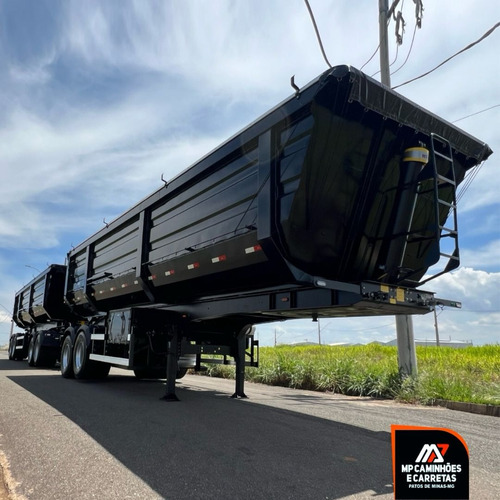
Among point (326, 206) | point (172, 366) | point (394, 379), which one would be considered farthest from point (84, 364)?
point (326, 206)

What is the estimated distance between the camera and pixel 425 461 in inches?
102

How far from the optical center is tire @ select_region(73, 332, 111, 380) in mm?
10102

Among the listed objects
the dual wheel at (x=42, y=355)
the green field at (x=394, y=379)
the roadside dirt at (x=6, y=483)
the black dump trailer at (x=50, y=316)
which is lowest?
the roadside dirt at (x=6, y=483)

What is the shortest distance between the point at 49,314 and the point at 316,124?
12614 mm

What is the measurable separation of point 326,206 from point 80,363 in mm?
7842

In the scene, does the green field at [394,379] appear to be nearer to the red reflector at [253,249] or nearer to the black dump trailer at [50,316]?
the red reflector at [253,249]

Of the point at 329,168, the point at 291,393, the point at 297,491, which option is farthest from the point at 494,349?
the point at 297,491

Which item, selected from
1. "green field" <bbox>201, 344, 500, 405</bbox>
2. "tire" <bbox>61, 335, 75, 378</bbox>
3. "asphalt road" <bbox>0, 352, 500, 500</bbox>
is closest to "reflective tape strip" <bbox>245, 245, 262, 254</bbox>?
"asphalt road" <bbox>0, 352, 500, 500</bbox>

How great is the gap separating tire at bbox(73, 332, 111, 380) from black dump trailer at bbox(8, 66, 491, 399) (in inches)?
177

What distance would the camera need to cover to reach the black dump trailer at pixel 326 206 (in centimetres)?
468

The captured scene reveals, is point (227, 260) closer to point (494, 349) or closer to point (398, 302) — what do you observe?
point (398, 302)

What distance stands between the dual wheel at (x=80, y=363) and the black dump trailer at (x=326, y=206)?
4536 millimetres

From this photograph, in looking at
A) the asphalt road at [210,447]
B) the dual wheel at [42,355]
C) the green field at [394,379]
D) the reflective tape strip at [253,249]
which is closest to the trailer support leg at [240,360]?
the asphalt road at [210,447]

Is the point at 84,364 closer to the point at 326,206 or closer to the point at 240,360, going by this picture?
the point at 240,360
